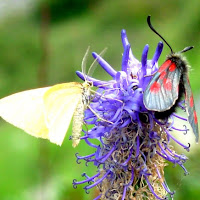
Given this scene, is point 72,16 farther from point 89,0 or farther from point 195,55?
point 195,55

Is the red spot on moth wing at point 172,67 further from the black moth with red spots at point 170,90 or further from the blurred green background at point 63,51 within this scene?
the blurred green background at point 63,51

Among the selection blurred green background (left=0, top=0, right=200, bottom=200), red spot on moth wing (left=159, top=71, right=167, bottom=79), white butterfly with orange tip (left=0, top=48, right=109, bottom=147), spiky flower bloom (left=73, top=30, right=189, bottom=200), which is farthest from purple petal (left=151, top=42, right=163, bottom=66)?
blurred green background (left=0, top=0, right=200, bottom=200)

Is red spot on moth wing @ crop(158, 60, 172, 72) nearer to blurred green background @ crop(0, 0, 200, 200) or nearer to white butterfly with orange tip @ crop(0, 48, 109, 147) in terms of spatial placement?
white butterfly with orange tip @ crop(0, 48, 109, 147)

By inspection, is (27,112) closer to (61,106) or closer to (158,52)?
(61,106)

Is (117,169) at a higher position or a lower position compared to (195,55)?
lower

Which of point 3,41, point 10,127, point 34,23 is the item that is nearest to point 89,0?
point 34,23

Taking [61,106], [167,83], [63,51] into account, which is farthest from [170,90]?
[63,51]
